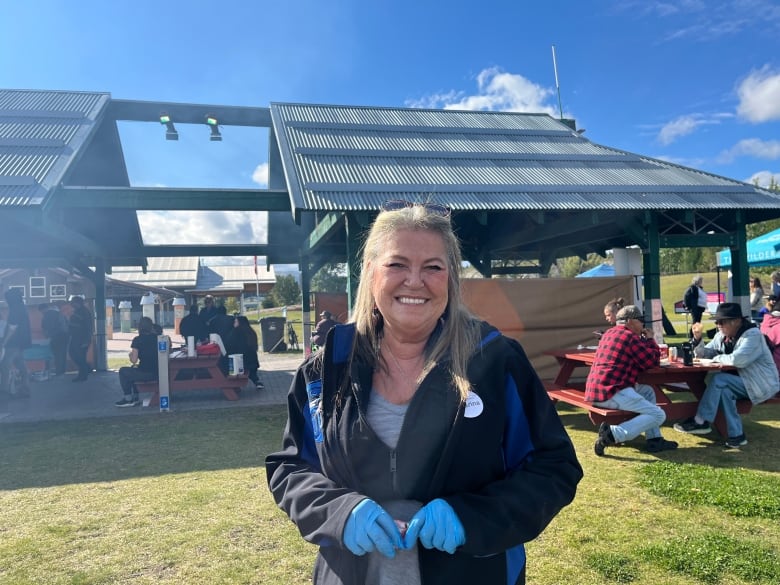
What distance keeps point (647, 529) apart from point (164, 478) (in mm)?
4435

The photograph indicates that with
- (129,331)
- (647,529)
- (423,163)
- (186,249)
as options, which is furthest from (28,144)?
(129,331)

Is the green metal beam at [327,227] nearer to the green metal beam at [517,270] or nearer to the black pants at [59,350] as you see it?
the green metal beam at [517,270]

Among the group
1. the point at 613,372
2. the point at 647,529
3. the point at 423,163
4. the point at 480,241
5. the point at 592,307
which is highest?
the point at 423,163

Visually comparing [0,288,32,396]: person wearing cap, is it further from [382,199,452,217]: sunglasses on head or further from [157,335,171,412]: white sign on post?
[382,199,452,217]: sunglasses on head

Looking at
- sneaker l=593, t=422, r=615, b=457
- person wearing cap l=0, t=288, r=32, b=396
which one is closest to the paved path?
person wearing cap l=0, t=288, r=32, b=396

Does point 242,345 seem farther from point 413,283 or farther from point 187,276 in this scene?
point 187,276

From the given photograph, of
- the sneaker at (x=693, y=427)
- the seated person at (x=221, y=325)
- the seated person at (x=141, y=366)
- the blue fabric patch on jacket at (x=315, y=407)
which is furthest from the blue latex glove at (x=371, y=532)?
the seated person at (x=221, y=325)

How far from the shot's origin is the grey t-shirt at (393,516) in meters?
1.52

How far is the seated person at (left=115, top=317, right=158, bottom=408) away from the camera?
891 centimetres

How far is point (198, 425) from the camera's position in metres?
7.44

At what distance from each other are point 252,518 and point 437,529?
3201 millimetres

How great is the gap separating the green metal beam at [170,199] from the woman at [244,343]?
7.45 ft

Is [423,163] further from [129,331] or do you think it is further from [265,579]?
[129,331]

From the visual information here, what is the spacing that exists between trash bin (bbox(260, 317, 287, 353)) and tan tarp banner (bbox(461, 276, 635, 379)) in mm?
11359
